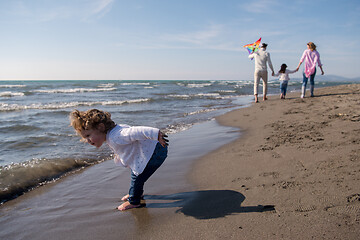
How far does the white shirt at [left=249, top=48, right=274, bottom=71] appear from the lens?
29.1 ft

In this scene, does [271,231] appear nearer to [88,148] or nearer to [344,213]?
[344,213]

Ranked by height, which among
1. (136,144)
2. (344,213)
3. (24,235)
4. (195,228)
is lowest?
(24,235)

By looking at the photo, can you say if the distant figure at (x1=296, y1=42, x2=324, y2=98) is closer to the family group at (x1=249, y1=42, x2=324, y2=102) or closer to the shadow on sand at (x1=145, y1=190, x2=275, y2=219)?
the family group at (x1=249, y1=42, x2=324, y2=102)

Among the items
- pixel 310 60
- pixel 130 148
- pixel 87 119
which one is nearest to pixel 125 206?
pixel 130 148

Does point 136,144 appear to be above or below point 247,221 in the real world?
above

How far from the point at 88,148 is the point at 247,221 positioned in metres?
3.68

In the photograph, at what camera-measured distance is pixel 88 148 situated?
466 centimetres

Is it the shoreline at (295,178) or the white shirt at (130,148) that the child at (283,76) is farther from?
the white shirt at (130,148)

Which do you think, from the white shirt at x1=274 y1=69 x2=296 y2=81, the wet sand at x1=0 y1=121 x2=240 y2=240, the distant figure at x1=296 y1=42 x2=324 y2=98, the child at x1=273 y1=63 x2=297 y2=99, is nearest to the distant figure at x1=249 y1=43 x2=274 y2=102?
the distant figure at x1=296 y1=42 x2=324 y2=98

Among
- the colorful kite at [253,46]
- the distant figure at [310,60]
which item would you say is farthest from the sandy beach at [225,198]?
the colorful kite at [253,46]

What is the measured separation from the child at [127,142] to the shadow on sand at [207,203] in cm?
25

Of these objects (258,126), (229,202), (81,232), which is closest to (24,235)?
(81,232)

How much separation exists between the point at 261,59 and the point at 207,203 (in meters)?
7.93

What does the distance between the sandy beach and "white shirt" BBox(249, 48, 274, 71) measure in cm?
559
